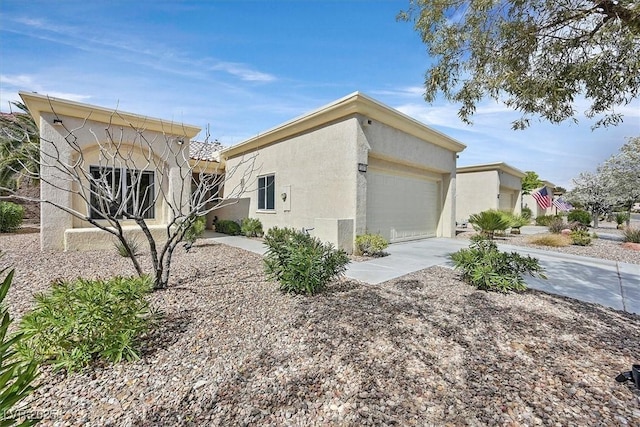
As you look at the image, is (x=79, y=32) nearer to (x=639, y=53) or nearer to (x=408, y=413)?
(x=408, y=413)

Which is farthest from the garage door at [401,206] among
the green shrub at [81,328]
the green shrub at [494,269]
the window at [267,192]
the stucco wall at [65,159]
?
the green shrub at [81,328]

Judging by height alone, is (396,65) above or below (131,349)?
above

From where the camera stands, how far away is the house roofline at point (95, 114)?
28.5 ft

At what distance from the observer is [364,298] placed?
17.3 feet

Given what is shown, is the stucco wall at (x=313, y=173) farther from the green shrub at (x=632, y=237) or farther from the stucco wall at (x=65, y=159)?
the green shrub at (x=632, y=237)

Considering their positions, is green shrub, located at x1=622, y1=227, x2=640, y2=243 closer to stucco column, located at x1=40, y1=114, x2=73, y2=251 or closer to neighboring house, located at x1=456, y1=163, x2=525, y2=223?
neighboring house, located at x1=456, y1=163, x2=525, y2=223

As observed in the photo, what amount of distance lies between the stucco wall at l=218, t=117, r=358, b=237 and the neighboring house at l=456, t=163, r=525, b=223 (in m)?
15.1

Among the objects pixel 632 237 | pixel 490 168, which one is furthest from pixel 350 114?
pixel 490 168

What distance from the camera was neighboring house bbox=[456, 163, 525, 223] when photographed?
20422 millimetres

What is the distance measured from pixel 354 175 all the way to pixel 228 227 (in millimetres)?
8023

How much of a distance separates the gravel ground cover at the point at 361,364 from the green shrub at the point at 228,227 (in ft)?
29.4

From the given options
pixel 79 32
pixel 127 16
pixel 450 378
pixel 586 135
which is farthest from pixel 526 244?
pixel 79 32

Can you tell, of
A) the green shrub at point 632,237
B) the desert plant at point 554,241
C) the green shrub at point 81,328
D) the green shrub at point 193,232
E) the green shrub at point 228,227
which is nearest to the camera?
the green shrub at point 81,328

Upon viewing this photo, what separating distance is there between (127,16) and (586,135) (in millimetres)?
11473
